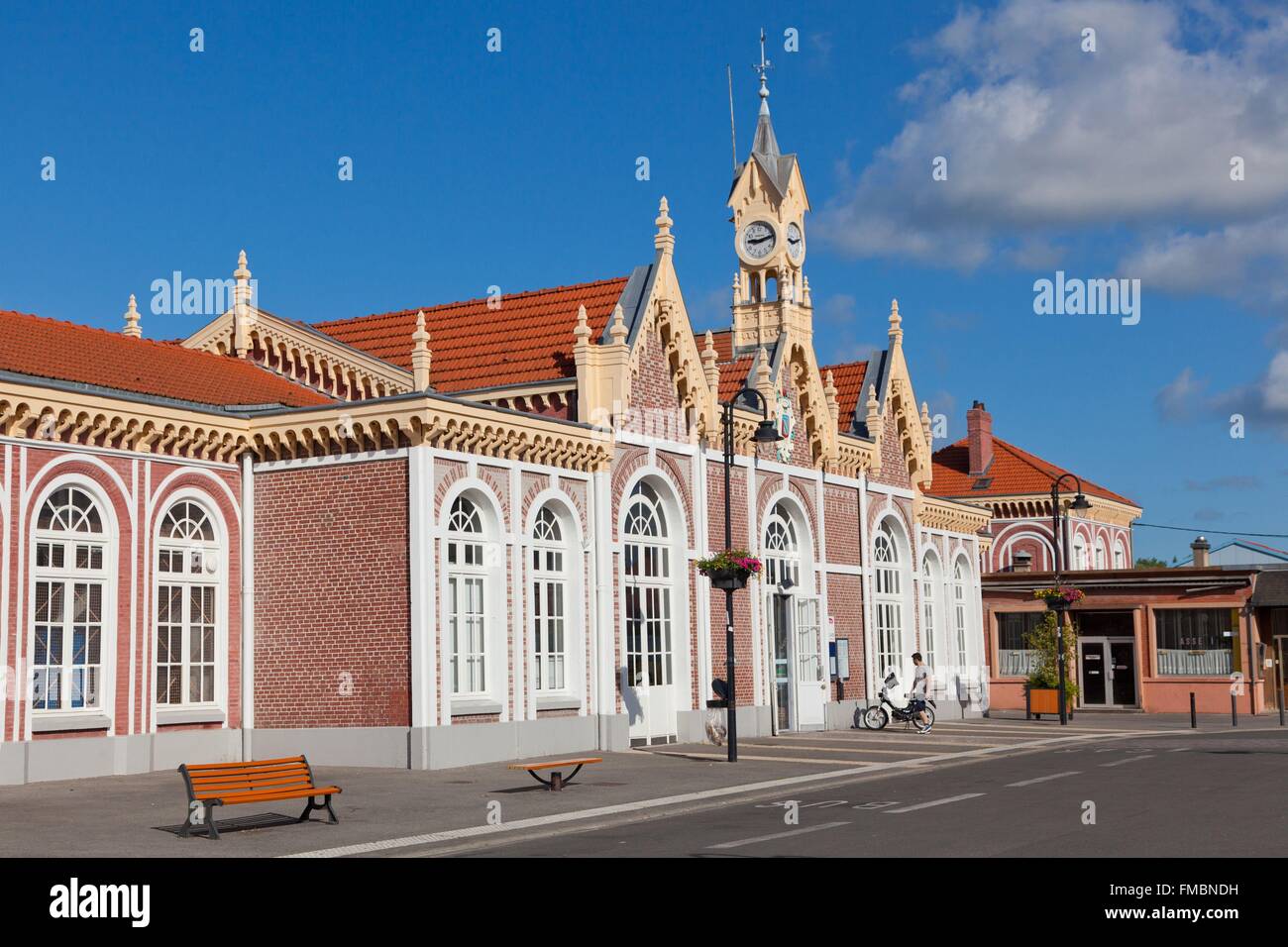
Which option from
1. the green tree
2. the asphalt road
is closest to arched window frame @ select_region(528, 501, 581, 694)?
the asphalt road

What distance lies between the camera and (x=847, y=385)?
42.2 meters

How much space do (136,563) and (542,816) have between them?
10.1 m

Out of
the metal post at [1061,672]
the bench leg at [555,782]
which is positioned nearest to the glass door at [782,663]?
the metal post at [1061,672]

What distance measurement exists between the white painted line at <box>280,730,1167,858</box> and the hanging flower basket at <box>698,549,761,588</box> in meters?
3.90

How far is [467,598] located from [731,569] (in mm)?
4679

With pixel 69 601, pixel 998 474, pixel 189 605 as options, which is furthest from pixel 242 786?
pixel 998 474

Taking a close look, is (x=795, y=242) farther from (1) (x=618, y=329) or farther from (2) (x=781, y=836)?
(2) (x=781, y=836)

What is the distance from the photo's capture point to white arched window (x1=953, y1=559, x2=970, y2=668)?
44906mm

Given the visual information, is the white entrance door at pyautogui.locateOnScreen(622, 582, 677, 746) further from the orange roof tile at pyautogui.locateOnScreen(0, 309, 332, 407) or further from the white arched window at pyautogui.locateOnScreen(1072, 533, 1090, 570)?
the white arched window at pyautogui.locateOnScreen(1072, 533, 1090, 570)

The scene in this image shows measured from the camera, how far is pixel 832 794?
66.4 ft
